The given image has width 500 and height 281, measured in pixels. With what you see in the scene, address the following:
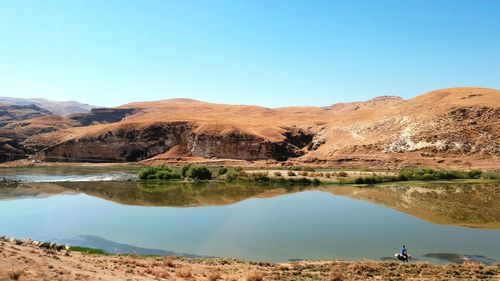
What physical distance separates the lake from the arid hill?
26.1 m

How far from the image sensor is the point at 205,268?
20.8 meters

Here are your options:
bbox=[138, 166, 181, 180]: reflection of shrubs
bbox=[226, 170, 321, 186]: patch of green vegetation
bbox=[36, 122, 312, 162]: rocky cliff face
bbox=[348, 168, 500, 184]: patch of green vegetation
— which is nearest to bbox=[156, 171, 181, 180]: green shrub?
bbox=[138, 166, 181, 180]: reflection of shrubs

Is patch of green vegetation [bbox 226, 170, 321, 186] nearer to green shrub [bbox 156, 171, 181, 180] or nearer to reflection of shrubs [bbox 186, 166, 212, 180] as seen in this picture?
reflection of shrubs [bbox 186, 166, 212, 180]

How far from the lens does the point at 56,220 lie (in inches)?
1455

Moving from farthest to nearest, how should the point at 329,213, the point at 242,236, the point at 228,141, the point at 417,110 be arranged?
the point at 228,141 → the point at 417,110 → the point at 329,213 → the point at 242,236

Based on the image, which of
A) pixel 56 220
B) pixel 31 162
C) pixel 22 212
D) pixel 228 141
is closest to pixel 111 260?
pixel 56 220

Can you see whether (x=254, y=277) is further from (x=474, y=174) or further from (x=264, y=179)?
(x=474, y=174)

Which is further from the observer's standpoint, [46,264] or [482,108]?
[482,108]

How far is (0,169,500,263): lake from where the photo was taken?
26.0 meters

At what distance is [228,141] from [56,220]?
64.5 meters

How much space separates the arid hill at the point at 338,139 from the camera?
7531 centimetres

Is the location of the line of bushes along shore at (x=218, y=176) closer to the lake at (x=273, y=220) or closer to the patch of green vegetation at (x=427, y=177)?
the lake at (x=273, y=220)

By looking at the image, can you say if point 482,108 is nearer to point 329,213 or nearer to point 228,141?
point 228,141

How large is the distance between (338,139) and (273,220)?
61.9 m
